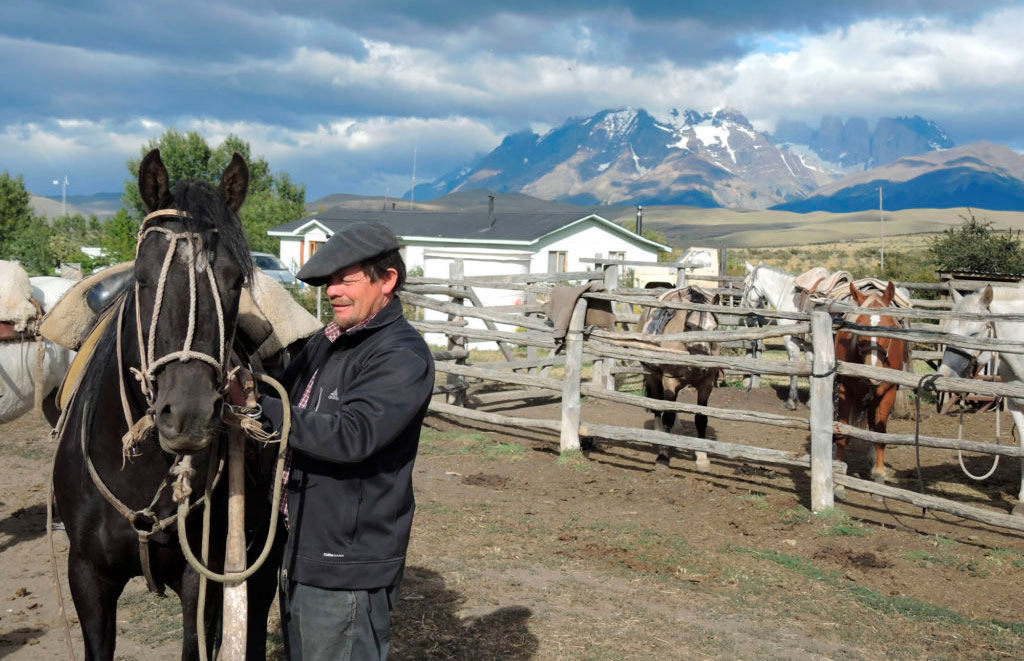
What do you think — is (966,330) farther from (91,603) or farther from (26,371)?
(26,371)

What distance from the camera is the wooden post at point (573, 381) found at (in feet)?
26.6

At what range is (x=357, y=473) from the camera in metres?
2.08

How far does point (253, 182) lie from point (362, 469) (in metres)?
43.3

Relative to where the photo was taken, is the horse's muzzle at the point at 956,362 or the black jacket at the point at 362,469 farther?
the horse's muzzle at the point at 956,362

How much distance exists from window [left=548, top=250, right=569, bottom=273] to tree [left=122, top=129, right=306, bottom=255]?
14.4 metres

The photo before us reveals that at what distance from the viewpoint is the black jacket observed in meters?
1.99

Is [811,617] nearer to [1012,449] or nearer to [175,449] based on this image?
[1012,449]

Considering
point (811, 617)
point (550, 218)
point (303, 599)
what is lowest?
point (811, 617)

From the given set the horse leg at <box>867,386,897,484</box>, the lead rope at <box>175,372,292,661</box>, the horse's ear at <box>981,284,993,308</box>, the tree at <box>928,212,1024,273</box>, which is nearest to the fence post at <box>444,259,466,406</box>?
the horse leg at <box>867,386,897,484</box>

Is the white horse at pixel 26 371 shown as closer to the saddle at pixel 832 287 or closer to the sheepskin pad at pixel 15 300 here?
the sheepskin pad at pixel 15 300

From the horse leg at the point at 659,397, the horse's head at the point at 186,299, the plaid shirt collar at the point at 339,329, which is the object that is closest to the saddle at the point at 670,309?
the horse leg at the point at 659,397

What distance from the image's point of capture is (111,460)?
7.88ft

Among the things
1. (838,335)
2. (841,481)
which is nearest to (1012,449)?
(841,481)

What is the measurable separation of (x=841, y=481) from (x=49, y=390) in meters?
5.70
